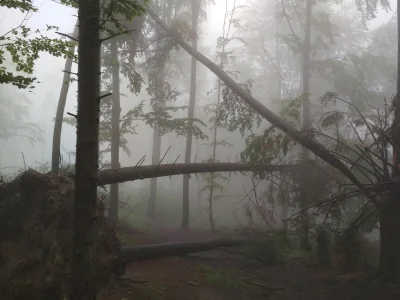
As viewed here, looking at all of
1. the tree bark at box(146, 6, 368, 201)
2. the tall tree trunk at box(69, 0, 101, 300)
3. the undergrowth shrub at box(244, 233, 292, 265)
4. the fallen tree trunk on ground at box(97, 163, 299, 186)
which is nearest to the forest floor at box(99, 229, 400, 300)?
the undergrowth shrub at box(244, 233, 292, 265)

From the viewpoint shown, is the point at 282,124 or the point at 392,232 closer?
the point at 392,232

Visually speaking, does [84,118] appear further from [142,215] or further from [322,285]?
[142,215]

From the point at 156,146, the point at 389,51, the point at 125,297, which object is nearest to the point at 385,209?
the point at 125,297

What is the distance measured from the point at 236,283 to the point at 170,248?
2.75m

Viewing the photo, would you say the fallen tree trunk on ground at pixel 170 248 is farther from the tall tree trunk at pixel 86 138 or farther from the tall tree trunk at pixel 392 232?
the tall tree trunk at pixel 86 138

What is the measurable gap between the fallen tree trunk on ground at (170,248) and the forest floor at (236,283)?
0.70 ft

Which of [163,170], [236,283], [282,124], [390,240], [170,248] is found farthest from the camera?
[170,248]

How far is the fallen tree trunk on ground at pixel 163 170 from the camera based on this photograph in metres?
8.41

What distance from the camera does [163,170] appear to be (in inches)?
367

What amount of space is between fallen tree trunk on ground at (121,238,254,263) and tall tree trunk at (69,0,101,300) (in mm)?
4807

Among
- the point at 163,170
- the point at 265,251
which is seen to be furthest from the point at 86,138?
the point at 265,251

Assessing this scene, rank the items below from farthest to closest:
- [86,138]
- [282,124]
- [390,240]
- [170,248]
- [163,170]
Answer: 1. [170,248]
2. [163,170]
3. [282,124]
4. [390,240]
5. [86,138]

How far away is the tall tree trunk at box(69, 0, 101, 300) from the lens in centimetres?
400

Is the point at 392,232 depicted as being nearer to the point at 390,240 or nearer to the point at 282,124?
the point at 390,240
